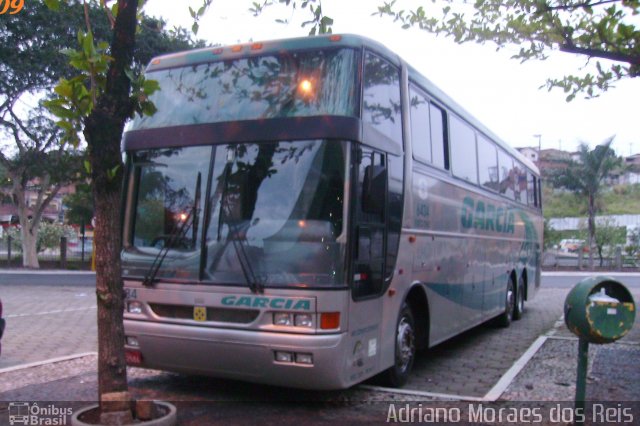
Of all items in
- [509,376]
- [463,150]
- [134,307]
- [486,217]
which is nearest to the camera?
[134,307]

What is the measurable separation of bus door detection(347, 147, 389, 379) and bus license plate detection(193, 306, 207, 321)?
1380mm

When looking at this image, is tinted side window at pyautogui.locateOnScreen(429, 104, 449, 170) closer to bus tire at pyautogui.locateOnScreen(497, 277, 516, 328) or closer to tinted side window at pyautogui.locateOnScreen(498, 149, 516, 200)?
tinted side window at pyautogui.locateOnScreen(498, 149, 516, 200)

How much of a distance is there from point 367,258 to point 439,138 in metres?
3.00

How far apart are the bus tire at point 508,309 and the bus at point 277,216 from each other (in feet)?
18.6

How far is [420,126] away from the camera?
25.4 ft

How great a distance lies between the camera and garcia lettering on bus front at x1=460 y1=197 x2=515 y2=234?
9.38 metres

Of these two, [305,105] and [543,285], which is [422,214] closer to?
[305,105]

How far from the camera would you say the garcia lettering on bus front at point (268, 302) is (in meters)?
5.60

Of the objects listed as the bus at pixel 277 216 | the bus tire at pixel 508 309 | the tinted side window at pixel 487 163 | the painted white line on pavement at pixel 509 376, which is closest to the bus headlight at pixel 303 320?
the bus at pixel 277 216

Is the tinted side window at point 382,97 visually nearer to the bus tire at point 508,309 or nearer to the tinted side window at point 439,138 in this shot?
the tinted side window at point 439,138

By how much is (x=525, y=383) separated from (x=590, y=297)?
7.70ft

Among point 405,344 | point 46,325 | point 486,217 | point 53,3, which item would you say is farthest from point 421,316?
point 46,325

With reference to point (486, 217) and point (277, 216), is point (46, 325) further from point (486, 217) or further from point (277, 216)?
point (486, 217)

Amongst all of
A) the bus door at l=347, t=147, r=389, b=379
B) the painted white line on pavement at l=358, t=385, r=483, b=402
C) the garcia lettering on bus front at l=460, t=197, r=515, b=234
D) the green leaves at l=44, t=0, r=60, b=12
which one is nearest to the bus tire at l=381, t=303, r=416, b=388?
the painted white line on pavement at l=358, t=385, r=483, b=402
